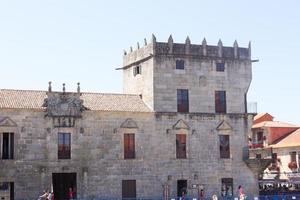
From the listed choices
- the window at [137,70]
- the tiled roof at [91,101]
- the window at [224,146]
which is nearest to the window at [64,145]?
the tiled roof at [91,101]

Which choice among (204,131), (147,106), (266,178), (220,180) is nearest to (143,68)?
(147,106)

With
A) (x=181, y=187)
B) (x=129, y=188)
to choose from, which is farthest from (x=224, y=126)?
(x=129, y=188)

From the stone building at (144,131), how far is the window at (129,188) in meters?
0.06

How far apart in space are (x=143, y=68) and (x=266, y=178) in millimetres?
21993

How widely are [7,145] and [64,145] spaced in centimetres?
Answer: 391

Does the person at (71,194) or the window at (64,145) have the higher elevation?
the window at (64,145)

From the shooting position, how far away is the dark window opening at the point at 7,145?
41.1 meters

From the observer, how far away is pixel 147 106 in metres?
46.2

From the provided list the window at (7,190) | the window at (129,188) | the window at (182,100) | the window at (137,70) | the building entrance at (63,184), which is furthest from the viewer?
the window at (137,70)

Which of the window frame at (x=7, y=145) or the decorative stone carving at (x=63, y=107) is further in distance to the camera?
the decorative stone carving at (x=63, y=107)

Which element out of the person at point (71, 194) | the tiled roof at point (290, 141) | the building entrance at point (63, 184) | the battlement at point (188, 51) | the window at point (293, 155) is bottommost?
the person at point (71, 194)

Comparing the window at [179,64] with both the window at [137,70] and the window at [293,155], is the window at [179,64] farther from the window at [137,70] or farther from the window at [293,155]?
the window at [293,155]

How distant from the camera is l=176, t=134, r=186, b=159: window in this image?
150 feet

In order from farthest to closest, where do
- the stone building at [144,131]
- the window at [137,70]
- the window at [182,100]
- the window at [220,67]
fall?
the window at [137,70] < the window at [220,67] < the window at [182,100] < the stone building at [144,131]
